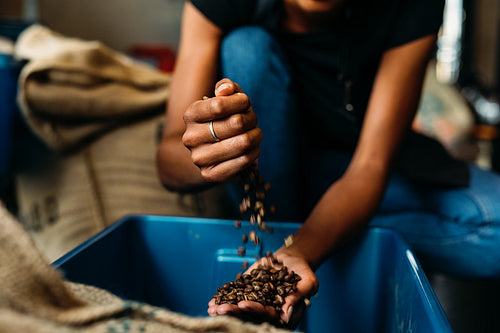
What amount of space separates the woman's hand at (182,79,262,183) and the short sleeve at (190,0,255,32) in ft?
1.18

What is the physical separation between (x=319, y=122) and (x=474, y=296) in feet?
2.31

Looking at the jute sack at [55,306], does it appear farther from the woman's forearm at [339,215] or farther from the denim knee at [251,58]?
the denim knee at [251,58]

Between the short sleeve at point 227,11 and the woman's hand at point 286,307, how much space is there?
481mm

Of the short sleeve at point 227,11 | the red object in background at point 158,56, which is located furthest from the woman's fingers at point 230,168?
the red object in background at point 158,56

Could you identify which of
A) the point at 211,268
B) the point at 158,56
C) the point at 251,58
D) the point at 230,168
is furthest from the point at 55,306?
the point at 158,56

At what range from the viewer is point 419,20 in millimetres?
799

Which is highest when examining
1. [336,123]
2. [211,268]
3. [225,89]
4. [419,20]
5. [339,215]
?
[419,20]

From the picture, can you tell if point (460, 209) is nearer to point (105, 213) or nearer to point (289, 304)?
point (289, 304)

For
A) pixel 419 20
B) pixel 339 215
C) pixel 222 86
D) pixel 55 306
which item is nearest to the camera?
pixel 55 306

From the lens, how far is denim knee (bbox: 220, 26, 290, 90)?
818 mm

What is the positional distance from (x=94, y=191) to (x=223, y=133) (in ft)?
2.22

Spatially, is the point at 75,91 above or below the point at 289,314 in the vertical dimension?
above

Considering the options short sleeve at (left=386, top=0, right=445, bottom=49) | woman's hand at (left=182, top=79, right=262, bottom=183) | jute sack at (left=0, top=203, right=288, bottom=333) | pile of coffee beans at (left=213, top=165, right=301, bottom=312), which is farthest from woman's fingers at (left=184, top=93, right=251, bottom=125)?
short sleeve at (left=386, top=0, right=445, bottom=49)

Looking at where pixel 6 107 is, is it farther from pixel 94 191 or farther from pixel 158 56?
pixel 158 56
